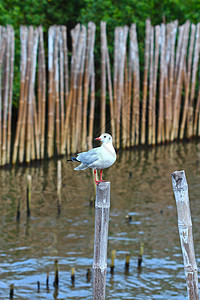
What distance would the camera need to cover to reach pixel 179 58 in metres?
17.7

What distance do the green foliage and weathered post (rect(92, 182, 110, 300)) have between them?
1368cm

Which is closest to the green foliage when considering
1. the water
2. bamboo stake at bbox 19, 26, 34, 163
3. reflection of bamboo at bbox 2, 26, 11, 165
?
bamboo stake at bbox 19, 26, 34, 163

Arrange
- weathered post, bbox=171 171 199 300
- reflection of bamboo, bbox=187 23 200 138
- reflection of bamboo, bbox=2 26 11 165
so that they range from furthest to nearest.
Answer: reflection of bamboo, bbox=187 23 200 138 < reflection of bamboo, bbox=2 26 11 165 < weathered post, bbox=171 171 199 300

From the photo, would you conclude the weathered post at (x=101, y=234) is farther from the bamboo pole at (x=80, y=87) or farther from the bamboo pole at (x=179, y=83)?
the bamboo pole at (x=179, y=83)

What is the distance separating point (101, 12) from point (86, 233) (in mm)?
11932

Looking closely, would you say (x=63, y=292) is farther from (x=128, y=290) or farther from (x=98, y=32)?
(x=98, y=32)

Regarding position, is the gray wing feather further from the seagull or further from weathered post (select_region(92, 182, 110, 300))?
weathered post (select_region(92, 182, 110, 300))

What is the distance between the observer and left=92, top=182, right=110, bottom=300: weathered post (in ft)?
17.1

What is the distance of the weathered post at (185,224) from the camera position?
5145 mm

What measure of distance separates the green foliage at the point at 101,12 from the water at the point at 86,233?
21.9 ft

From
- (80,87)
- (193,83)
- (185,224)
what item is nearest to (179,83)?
(193,83)

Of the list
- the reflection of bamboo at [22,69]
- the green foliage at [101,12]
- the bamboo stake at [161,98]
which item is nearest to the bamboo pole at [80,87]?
the reflection of bamboo at [22,69]

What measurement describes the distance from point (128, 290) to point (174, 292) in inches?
24.0

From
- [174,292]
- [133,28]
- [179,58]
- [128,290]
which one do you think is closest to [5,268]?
[128,290]
